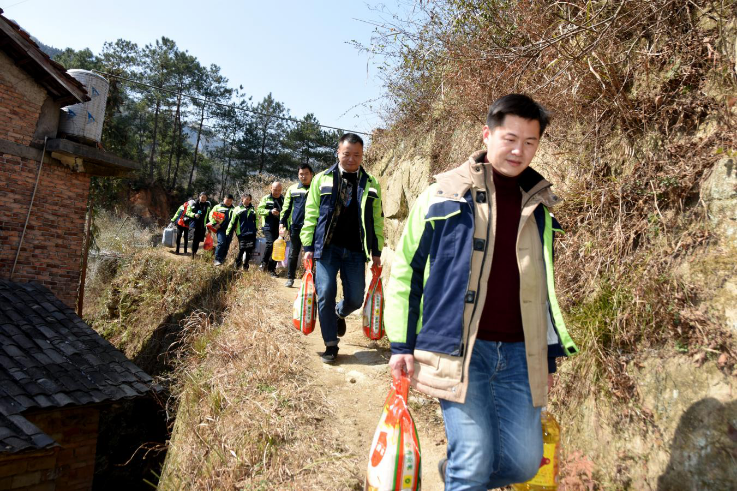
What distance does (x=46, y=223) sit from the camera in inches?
349

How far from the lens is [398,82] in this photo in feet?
27.0

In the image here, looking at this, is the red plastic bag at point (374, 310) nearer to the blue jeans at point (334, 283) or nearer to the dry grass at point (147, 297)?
the blue jeans at point (334, 283)

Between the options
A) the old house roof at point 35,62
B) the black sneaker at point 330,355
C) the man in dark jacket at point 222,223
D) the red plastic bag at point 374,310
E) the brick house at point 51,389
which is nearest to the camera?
the red plastic bag at point 374,310

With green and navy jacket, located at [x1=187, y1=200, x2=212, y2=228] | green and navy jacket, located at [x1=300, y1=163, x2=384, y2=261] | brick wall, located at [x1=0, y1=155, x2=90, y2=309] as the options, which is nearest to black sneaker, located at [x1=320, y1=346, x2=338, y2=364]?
green and navy jacket, located at [x1=300, y1=163, x2=384, y2=261]

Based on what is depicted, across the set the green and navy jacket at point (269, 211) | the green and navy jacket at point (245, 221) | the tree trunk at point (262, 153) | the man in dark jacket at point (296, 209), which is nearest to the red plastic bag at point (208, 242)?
the green and navy jacket at point (245, 221)

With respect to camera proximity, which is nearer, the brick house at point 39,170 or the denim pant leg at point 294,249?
the brick house at point 39,170

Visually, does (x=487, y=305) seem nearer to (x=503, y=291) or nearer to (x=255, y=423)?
(x=503, y=291)

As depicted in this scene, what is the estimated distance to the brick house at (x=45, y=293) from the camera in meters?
6.12

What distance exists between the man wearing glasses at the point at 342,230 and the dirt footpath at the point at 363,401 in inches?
16.8

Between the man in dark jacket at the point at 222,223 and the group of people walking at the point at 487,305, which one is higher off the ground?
the man in dark jacket at the point at 222,223

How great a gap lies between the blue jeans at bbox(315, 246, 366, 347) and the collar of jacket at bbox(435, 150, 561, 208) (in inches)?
99.7

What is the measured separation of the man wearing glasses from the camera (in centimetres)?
459

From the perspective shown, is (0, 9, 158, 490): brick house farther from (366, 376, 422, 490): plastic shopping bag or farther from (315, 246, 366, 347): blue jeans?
(366, 376, 422, 490): plastic shopping bag

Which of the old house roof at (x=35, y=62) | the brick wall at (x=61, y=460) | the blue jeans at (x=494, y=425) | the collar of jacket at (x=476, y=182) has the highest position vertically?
the old house roof at (x=35, y=62)
